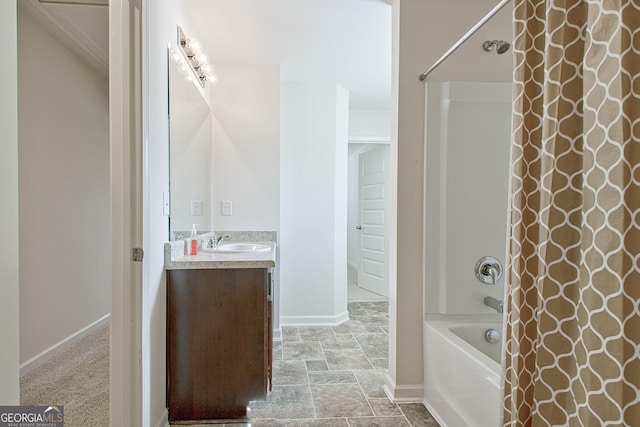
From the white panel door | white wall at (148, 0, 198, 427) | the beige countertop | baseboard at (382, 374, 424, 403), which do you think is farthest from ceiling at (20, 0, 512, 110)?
baseboard at (382, 374, 424, 403)

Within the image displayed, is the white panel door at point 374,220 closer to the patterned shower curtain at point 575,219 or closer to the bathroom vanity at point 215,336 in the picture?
the bathroom vanity at point 215,336

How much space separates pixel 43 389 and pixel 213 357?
1.20m

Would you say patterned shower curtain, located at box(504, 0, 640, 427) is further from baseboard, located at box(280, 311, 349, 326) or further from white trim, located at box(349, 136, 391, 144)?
white trim, located at box(349, 136, 391, 144)

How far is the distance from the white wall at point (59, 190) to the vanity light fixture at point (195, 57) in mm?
1142

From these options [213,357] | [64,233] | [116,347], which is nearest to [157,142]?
[116,347]

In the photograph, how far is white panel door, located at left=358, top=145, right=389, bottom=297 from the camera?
16.2ft

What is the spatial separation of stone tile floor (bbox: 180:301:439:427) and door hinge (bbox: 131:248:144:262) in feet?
3.67

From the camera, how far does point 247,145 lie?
3.27m

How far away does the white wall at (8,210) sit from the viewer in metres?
0.76

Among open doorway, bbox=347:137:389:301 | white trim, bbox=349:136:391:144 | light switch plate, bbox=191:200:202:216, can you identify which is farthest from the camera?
open doorway, bbox=347:137:389:301

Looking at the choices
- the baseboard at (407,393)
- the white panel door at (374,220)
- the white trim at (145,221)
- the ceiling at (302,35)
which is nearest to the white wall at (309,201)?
the ceiling at (302,35)

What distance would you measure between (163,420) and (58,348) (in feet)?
4.90

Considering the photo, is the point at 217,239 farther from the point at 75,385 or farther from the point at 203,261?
Result: the point at 75,385

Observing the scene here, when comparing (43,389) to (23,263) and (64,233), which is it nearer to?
(23,263)
